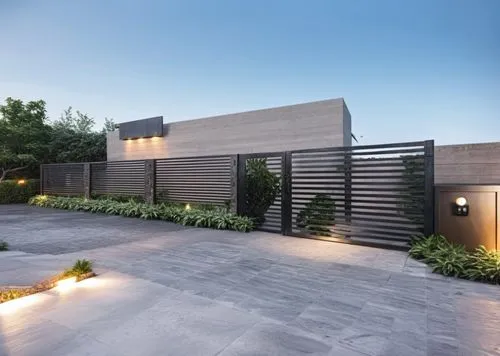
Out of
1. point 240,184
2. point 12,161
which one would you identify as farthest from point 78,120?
point 240,184

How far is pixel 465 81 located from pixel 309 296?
860cm

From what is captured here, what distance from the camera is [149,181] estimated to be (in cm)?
969

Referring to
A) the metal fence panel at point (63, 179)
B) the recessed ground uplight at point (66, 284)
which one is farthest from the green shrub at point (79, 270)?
the metal fence panel at point (63, 179)

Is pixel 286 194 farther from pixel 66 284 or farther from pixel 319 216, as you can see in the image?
pixel 66 284

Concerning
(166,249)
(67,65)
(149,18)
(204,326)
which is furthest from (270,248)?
(67,65)

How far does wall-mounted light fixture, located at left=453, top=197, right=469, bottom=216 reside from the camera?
4.46 metres

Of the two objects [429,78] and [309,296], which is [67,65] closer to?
[309,296]

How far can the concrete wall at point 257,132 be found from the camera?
812 centimetres

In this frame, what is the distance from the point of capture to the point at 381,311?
8.65 ft

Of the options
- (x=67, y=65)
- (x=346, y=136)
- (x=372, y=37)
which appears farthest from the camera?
(x=67, y=65)

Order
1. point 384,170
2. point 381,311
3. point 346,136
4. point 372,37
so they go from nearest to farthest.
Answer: point 381,311 < point 384,170 < point 372,37 < point 346,136

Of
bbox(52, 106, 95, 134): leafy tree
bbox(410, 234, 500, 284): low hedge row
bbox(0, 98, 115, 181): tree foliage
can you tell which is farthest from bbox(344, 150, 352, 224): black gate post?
bbox(52, 106, 95, 134): leafy tree

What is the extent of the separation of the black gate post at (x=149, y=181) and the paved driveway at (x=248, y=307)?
182 inches

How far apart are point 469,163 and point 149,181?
913 centimetres
